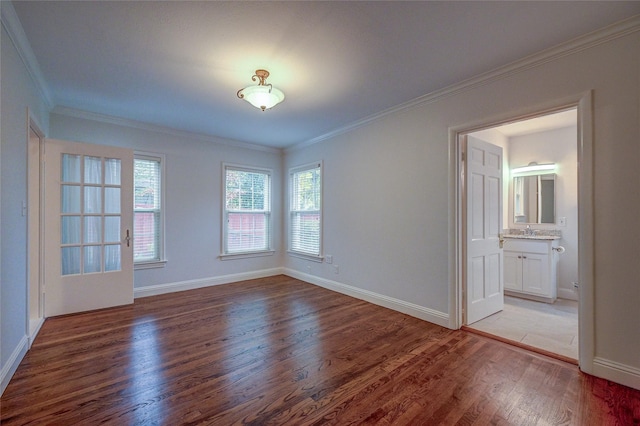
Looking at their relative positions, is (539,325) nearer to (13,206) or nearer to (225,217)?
(225,217)

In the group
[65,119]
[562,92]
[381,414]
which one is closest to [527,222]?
[562,92]

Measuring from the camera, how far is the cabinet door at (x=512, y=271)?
4230 mm

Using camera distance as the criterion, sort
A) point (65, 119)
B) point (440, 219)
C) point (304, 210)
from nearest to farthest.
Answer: point (440, 219) → point (65, 119) → point (304, 210)

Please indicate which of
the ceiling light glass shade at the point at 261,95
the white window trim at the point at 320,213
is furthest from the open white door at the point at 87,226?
the white window trim at the point at 320,213

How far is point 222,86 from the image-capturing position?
118 inches

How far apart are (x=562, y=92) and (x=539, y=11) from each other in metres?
0.74

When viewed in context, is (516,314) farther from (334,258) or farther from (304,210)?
(304,210)

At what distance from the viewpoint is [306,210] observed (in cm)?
527

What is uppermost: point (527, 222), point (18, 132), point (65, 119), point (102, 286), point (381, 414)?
point (65, 119)

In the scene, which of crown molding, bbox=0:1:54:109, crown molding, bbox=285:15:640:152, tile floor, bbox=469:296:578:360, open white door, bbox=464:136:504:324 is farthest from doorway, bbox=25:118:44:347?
tile floor, bbox=469:296:578:360

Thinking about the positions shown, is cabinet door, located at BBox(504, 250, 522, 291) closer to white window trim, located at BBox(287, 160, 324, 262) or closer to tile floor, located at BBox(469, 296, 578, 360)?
tile floor, located at BBox(469, 296, 578, 360)

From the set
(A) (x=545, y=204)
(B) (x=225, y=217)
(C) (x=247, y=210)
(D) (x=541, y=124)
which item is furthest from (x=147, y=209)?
(A) (x=545, y=204)

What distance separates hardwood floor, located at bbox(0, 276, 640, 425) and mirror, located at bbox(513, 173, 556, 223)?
107 inches

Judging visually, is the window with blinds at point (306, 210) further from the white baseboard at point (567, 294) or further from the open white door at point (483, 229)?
the white baseboard at point (567, 294)
